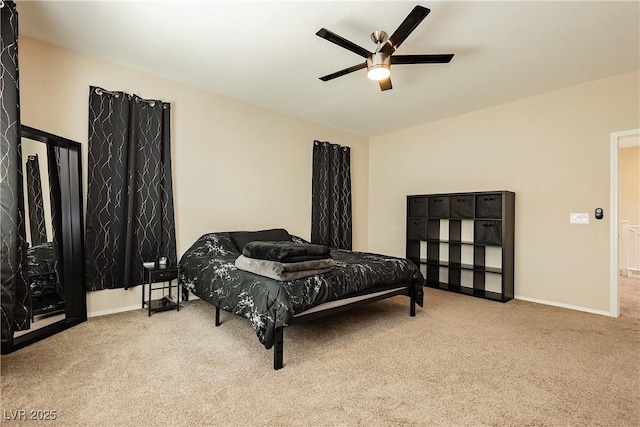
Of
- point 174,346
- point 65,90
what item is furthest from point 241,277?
point 65,90

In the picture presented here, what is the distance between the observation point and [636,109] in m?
3.24

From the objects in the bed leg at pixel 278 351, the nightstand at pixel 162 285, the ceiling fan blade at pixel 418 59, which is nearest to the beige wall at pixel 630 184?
the ceiling fan blade at pixel 418 59

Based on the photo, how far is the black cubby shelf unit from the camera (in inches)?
156

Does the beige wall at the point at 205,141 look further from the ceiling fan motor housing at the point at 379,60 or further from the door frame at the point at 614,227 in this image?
the door frame at the point at 614,227

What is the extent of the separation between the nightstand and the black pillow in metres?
0.75

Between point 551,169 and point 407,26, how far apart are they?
293cm

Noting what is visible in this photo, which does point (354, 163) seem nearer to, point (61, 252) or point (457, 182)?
point (457, 182)

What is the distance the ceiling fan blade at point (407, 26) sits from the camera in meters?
1.95

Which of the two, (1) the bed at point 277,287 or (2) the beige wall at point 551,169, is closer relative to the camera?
(1) the bed at point 277,287

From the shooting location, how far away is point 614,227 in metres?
3.34

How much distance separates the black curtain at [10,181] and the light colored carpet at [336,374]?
436 millimetres

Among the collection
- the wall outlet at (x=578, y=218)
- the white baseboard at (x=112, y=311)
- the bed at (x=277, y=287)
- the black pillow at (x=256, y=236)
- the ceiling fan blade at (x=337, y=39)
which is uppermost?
the ceiling fan blade at (x=337, y=39)

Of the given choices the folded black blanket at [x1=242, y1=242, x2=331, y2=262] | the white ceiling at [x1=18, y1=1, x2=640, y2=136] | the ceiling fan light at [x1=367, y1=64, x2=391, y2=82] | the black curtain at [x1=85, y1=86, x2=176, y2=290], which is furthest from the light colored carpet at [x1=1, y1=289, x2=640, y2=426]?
the white ceiling at [x1=18, y1=1, x2=640, y2=136]

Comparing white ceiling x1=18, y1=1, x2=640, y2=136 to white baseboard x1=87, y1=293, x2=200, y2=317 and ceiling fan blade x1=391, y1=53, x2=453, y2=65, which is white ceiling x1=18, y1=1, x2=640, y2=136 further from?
white baseboard x1=87, y1=293, x2=200, y2=317
